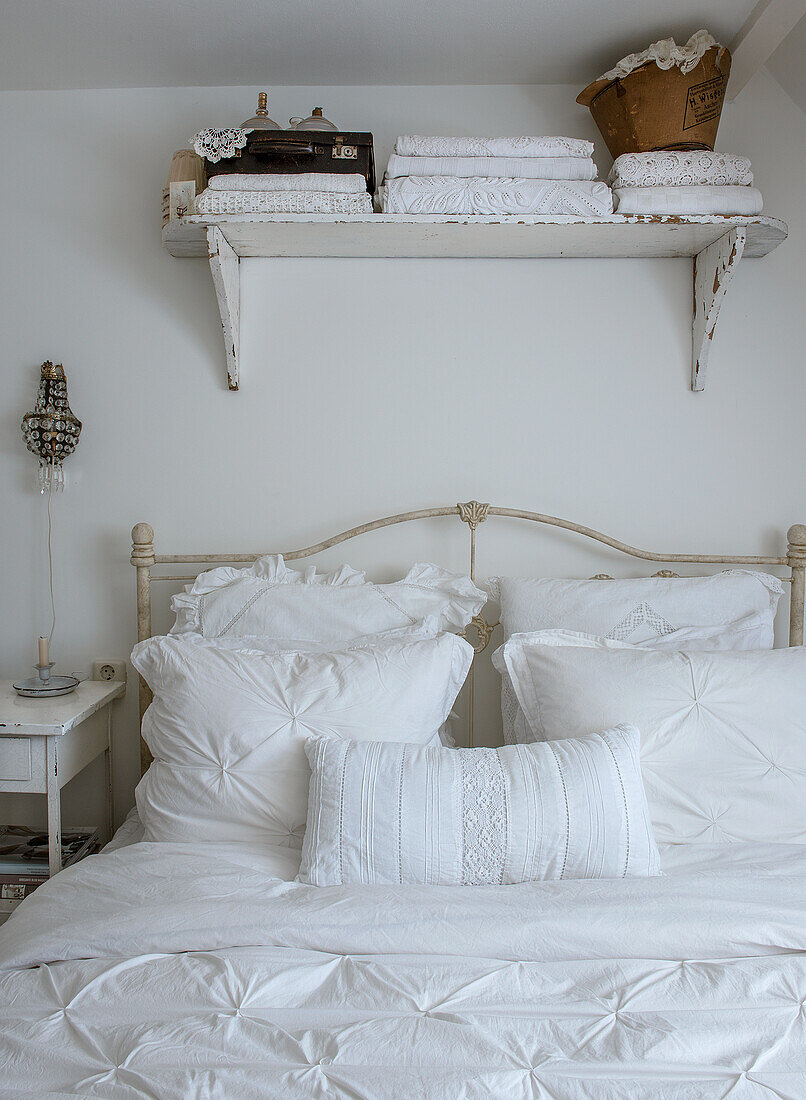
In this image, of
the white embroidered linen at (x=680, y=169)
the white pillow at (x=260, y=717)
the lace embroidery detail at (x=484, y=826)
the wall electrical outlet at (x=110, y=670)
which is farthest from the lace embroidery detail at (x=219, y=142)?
the lace embroidery detail at (x=484, y=826)

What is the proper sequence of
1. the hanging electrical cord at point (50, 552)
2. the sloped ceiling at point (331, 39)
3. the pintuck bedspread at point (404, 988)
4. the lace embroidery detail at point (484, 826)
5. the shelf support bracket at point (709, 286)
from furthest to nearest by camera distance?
the hanging electrical cord at point (50, 552)
the shelf support bracket at point (709, 286)
the sloped ceiling at point (331, 39)
the lace embroidery detail at point (484, 826)
the pintuck bedspread at point (404, 988)

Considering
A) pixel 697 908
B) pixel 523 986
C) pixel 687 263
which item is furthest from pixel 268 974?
pixel 687 263

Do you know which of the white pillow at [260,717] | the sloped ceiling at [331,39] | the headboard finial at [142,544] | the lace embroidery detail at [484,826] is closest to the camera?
the lace embroidery detail at [484,826]

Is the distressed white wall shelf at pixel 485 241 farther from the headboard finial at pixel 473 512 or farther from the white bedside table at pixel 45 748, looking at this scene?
the white bedside table at pixel 45 748

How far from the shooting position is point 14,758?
1724mm

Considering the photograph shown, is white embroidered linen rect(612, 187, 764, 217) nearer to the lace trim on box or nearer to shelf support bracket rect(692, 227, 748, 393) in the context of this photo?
shelf support bracket rect(692, 227, 748, 393)

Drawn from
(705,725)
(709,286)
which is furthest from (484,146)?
(705,725)

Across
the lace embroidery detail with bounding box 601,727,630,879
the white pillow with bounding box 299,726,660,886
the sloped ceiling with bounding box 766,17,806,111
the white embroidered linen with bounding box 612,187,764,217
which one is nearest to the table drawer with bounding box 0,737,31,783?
the white pillow with bounding box 299,726,660,886

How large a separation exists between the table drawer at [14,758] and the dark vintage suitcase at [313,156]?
130 cm

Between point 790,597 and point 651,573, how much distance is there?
1.07 feet

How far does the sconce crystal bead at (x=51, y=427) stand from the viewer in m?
1.94

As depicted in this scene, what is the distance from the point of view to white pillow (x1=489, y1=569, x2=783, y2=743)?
176 centimetres

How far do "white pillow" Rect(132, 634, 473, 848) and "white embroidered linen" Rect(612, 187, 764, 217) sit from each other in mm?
1018

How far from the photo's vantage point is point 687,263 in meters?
1.99
